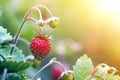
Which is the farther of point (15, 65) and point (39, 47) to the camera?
A: point (39, 47)

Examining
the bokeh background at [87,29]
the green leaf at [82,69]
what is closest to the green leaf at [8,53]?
the green leaf at [82,69]

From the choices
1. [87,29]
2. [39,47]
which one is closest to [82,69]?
[39,47]

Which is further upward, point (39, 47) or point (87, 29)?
point (87, 29)

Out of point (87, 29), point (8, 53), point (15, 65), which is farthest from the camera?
point (87, 29)

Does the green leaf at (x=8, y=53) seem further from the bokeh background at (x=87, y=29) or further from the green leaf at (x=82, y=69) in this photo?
the bokeh background at (x=87, y=29)

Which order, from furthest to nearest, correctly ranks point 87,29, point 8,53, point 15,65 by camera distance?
point 87,29 < point 8,53 < point 15,65

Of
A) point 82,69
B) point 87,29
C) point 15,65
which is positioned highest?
point 87,29

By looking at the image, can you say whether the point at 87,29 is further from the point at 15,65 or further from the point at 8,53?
the point at 15,65
